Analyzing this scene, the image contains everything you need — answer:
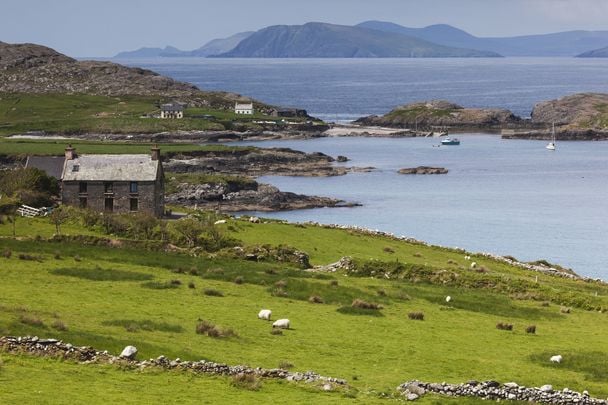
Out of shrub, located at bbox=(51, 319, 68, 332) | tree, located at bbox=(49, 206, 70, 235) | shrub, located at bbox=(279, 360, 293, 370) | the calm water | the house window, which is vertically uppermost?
shrub, located at bbox=(51, 319, 68, 332)

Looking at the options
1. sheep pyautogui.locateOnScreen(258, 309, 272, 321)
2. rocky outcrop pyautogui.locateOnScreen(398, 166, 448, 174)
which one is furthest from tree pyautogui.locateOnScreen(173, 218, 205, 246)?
rocky outcrop pyautogui.locateOnScreen(398, 166, 448, 174)

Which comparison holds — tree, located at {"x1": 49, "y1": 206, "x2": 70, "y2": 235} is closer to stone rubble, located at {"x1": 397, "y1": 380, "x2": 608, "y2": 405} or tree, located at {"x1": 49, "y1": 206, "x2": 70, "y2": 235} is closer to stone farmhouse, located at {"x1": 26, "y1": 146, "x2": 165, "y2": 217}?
stone farmhouse, located at {"x1": 26, "y1": 146, "x2": 165, "y2": 217}

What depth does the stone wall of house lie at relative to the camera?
77625 mm

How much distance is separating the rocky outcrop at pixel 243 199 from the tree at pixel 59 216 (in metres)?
62.3

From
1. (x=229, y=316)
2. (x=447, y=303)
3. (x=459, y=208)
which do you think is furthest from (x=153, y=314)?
(x=459, y=208)

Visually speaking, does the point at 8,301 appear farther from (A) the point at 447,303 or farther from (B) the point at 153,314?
(A) the point at 447,303

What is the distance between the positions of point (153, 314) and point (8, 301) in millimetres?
5273

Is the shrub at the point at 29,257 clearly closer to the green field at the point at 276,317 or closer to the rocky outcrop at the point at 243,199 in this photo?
the green field at the point at 276,317

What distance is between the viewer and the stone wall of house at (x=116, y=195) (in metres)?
77.6

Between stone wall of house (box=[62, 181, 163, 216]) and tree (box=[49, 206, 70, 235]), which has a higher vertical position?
tree (box=[49, 206, 70, 235])

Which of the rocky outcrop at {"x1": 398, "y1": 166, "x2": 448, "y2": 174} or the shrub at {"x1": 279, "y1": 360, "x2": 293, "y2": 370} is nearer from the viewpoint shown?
the shrub at {"x1": 279, "y1": 360, "x2": 293, "y2": 370}

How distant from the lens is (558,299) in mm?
51344

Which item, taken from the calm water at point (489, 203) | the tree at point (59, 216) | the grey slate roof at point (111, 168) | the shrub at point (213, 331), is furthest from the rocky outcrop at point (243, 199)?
the shrub at point (213, 331)

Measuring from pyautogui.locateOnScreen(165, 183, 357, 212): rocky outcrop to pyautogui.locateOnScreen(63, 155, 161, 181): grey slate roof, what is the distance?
152 ft
